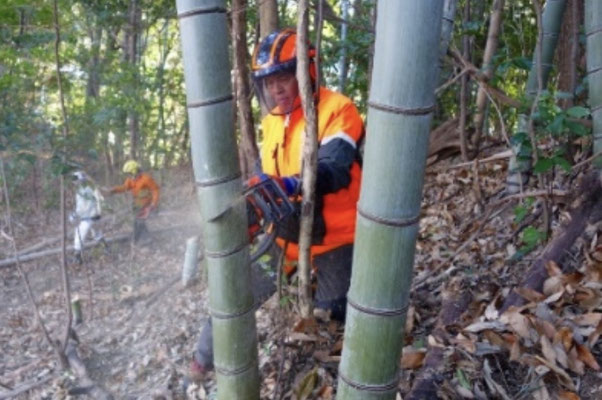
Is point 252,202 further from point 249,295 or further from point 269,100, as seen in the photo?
point 269,100

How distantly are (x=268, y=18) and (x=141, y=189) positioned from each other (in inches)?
234

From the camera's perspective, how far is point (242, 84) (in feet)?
10.7

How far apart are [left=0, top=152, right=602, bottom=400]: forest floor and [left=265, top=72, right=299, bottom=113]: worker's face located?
91cm

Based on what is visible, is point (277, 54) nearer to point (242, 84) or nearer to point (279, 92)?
point (279, 92)

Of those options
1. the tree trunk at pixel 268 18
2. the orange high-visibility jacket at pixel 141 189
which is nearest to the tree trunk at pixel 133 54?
the orange high-visibility jacket at pixel 141 189

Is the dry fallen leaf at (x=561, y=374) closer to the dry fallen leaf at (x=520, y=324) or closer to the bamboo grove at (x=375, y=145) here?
the dry fallen leaf at (x=520, y=324)

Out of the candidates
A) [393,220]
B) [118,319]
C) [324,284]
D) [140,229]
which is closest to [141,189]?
[140,229]

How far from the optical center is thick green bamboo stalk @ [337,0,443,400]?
1333mm

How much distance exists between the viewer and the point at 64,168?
3803mm

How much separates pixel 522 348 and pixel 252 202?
121 centimetres

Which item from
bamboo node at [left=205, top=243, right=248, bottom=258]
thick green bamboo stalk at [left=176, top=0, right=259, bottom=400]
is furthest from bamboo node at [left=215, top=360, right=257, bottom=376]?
bamboo node at [left=205, top=243, right=248, bottom=258]

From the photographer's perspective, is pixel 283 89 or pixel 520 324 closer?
pixel 520 324

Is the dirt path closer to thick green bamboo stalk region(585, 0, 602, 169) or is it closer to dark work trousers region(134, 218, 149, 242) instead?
dark work trousers region(134, 218, 149, 242)

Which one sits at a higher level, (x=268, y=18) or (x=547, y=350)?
(x=268, y=18)
